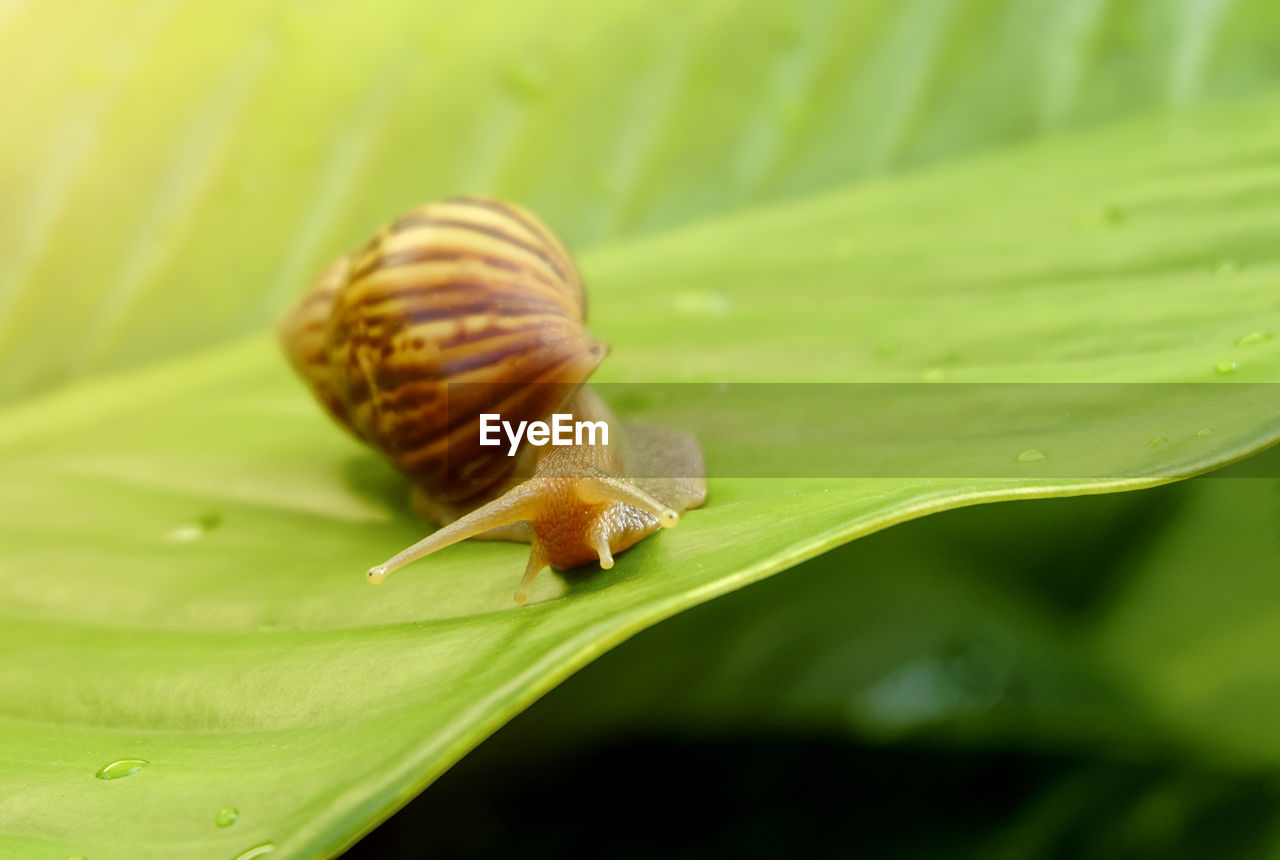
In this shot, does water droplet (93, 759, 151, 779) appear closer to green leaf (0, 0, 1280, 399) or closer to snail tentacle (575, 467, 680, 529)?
snail tentacle (575, 467, 680, 529)

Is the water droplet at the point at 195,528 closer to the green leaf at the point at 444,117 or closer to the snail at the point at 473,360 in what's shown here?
the snail at the point at 473,360

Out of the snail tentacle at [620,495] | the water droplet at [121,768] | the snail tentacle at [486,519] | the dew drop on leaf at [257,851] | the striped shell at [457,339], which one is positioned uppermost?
the striped shell at [457,339]

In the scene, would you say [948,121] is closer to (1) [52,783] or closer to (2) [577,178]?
(2) [577,178]

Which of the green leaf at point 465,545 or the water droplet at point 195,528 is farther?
the water droplet at point 195,528

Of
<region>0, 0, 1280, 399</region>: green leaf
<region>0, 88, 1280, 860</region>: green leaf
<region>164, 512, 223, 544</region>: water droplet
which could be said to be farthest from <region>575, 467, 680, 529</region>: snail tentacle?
<region>0, 0, 1280, 399</region>: green leaf

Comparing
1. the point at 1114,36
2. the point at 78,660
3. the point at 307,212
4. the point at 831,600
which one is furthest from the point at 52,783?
the point at 1114,36

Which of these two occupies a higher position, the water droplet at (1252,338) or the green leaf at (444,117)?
the green leaf at (444,117)

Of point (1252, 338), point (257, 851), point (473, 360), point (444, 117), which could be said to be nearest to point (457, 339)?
point (473, 360)

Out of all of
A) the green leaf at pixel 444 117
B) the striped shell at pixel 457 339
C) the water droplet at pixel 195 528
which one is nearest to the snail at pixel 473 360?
the striped shell at pixel 457 339
